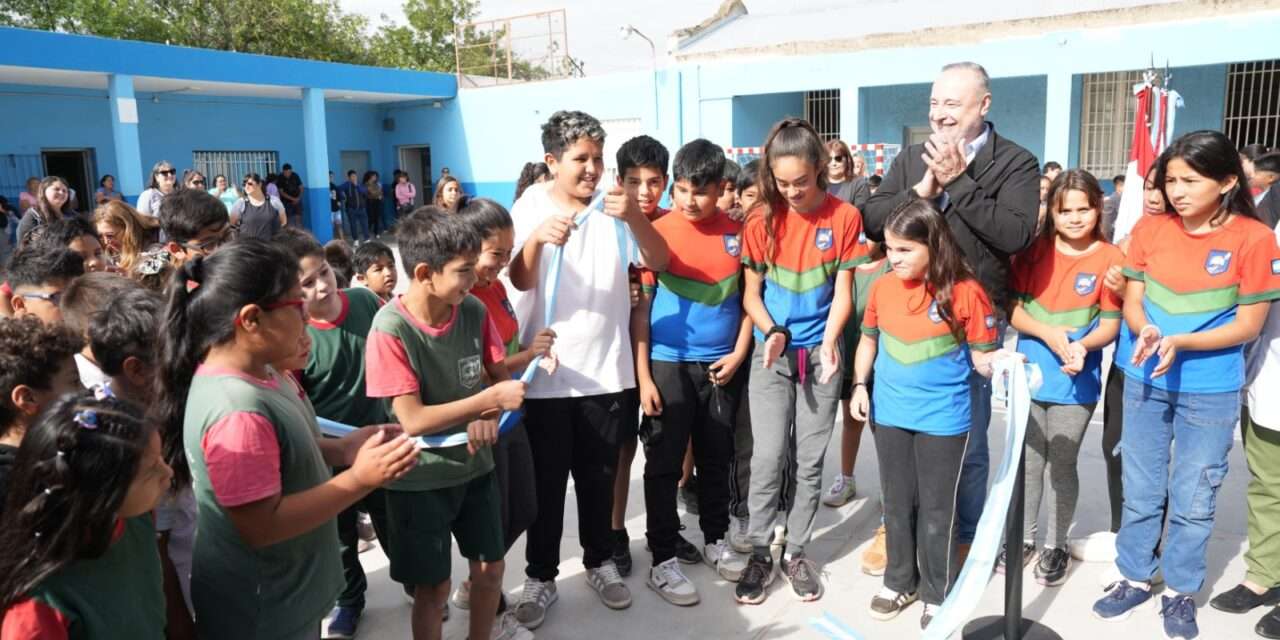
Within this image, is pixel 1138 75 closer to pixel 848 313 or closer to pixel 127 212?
pixel 848 313

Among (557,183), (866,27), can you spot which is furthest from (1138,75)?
(557,183)

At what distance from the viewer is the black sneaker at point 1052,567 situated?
10.8 feet

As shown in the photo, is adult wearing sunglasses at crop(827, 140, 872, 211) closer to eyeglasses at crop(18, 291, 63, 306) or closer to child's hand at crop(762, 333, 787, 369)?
child's hand at crop(762, 333, 787, 369)

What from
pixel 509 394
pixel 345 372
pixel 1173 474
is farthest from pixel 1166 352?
pixel 345 372

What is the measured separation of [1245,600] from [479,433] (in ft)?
8.85

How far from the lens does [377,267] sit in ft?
12.2

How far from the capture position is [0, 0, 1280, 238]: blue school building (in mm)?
12227

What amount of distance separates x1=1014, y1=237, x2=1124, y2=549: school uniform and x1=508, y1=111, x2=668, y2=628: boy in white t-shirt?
135 cm

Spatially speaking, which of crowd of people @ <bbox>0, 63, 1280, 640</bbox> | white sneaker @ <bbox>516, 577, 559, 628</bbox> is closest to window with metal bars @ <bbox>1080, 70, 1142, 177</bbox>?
crowd of people @ <bbox>0, 63, 1280, 640</bbox>

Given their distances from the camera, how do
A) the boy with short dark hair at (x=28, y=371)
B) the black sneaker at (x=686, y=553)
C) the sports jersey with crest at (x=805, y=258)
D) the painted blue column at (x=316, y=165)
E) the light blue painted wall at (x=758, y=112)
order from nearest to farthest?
the boy with short dark hair at (x=28, y=371) < the sports jersey with crest at (x=805, y=258) < the black sneaker at (x=686, y=553) < the light blue painted wall at (x=758, y=112) < the painted blue column at (x=316, y=165)

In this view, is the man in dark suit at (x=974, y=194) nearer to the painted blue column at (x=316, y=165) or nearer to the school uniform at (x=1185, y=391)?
the school uniform at (x=1185, y=391)

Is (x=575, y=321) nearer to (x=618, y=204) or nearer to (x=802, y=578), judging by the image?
(x=618, y=204)

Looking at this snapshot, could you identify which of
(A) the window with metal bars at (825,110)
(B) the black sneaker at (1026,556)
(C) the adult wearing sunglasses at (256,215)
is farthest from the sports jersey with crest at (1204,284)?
(A) the window with metal bars at (825,110)

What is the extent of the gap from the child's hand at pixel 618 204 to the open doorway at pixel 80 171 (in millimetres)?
16747
